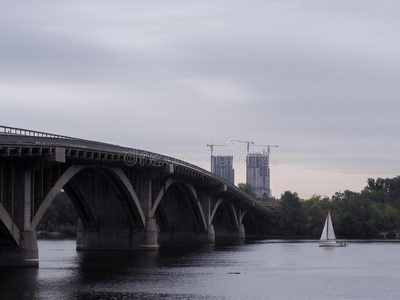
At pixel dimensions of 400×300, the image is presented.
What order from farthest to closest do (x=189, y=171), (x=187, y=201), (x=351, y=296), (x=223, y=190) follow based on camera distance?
(x=223, y=190) → (x=187, y=201) → (x=189, y=171) → (x=351, y=296)

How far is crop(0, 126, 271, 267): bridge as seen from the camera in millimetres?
71625

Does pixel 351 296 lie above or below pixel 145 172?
Result: below

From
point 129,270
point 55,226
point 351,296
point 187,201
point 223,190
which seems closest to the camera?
point 351,296

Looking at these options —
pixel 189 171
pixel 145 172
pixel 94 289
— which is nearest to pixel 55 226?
pixel 189 171

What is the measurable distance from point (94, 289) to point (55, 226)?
139 metres

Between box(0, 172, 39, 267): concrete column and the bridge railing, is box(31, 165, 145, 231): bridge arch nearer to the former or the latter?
the bridge railing

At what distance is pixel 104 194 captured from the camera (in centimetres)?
10550

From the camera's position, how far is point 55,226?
19575cm

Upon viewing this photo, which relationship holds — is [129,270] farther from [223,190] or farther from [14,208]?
[223,190]

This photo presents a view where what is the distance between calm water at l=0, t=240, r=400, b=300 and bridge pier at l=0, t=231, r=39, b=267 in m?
2.00

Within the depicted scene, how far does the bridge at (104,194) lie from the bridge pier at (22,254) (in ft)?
0.29

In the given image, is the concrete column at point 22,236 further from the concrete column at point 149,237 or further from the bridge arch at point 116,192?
the concrete column at point 149,237

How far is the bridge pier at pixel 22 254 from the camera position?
7181 cm

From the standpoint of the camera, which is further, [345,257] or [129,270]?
[345,257]
